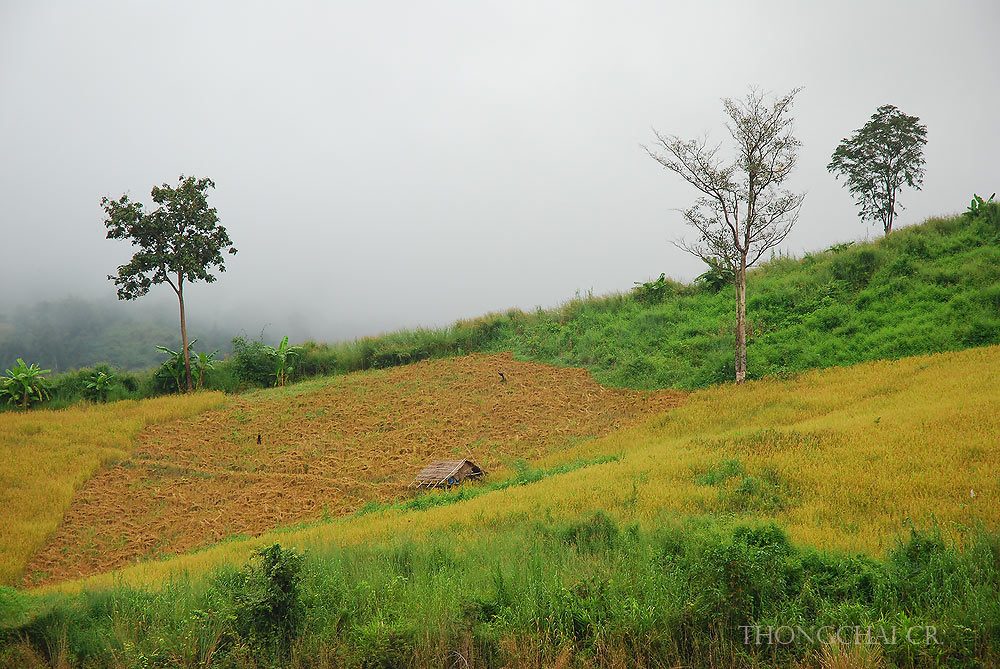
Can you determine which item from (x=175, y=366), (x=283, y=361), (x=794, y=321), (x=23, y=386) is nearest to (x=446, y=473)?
(x=794, y=321)

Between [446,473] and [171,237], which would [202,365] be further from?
[446,473]

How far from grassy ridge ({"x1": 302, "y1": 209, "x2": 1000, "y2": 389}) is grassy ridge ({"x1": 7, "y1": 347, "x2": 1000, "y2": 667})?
774cm

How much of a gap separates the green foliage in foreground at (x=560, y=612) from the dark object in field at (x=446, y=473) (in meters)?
5.91

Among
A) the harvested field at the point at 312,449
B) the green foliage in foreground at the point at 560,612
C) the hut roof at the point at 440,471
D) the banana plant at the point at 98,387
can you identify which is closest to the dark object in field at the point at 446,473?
the hut roof at the point at 440,471

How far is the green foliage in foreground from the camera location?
429 centimetres

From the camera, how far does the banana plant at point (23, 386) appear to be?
753 inches

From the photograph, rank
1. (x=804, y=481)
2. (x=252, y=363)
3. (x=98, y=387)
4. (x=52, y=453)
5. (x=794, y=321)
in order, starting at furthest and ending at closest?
(x=252, y=363)
(x=98, y=387)
(x=794, y=321)
(x=52, y=453)
(x=804, y=481)

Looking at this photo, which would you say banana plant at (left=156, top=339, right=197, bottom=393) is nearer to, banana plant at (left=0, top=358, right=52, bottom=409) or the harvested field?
the harvested field

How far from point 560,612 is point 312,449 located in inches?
463

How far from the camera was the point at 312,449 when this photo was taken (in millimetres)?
15102

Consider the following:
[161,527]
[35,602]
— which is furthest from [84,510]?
[35,602]

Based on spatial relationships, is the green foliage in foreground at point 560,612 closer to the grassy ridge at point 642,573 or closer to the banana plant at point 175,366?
the grassy ridge at point 642,573

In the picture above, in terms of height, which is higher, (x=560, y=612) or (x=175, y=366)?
(x=175, y=366)

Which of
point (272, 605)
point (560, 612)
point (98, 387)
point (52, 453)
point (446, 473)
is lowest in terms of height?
point (446, 473)
